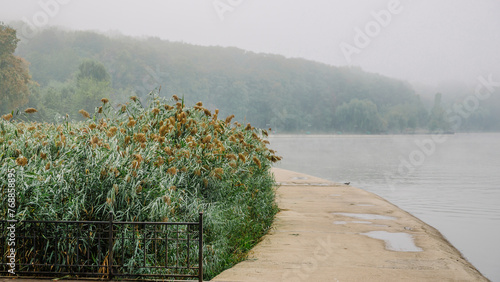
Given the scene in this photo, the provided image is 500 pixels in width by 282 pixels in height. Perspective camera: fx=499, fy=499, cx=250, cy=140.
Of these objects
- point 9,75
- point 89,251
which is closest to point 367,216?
point 89,251

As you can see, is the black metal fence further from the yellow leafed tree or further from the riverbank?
the yellow leafed tree

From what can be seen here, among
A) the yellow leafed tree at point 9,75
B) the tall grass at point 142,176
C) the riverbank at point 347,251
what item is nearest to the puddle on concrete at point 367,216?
the riverbank at point 347,251

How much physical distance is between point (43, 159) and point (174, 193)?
190cm

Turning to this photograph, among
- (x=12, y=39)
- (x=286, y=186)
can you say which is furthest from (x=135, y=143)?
(x=12, y=39)

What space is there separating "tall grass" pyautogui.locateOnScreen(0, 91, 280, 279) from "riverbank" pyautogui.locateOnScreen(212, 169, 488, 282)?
484 mm

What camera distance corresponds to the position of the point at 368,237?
9.33 m

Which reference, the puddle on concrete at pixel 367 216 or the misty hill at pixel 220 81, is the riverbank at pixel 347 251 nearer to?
the puddle on concrete at pixel 367 216

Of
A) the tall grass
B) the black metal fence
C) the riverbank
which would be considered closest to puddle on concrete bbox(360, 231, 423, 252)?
the riverbank

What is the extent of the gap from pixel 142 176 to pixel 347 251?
3681mm

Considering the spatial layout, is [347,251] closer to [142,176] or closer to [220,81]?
[142,176]

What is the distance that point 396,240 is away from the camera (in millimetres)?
9219

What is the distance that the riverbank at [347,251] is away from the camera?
664 cm

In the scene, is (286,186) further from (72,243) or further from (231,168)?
(72,243)

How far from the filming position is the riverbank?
21.8ft
